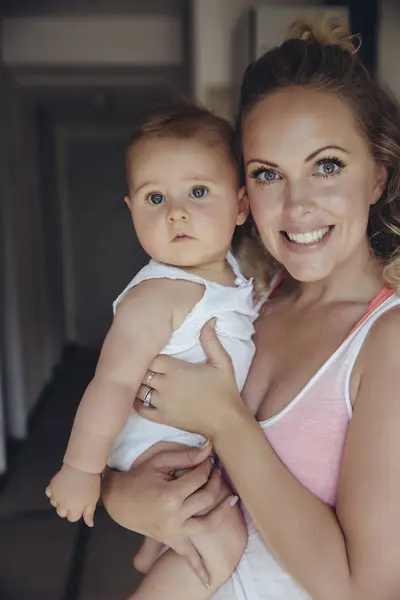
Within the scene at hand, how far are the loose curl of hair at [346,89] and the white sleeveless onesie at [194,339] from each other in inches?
8.6

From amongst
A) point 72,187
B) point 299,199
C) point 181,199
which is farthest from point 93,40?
point 72,187

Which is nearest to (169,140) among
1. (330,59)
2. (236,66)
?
(330,59)

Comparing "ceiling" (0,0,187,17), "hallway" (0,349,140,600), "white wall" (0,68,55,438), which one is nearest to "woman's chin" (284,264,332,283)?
"hallway" (0,349,140,600)

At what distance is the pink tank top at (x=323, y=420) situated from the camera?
0.87 metres

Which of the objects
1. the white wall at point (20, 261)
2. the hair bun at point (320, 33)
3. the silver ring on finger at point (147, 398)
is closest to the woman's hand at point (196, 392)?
the silver ring on finger at point (147, 398)

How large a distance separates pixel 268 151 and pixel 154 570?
629mm

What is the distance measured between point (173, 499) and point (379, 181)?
1.85 feet

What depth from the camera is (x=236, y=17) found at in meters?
2.45

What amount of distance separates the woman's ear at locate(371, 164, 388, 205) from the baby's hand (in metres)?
0.59

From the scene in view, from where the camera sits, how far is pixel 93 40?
326 cm

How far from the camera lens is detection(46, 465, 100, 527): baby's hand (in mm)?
921

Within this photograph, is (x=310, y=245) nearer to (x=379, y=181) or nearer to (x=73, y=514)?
(x=379, y=181)

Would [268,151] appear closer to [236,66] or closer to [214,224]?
[214,224]

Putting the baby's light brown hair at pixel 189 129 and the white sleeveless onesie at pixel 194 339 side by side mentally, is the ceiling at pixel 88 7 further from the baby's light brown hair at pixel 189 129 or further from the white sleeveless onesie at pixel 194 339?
the white sleeveless onesie at pixel 194 339
